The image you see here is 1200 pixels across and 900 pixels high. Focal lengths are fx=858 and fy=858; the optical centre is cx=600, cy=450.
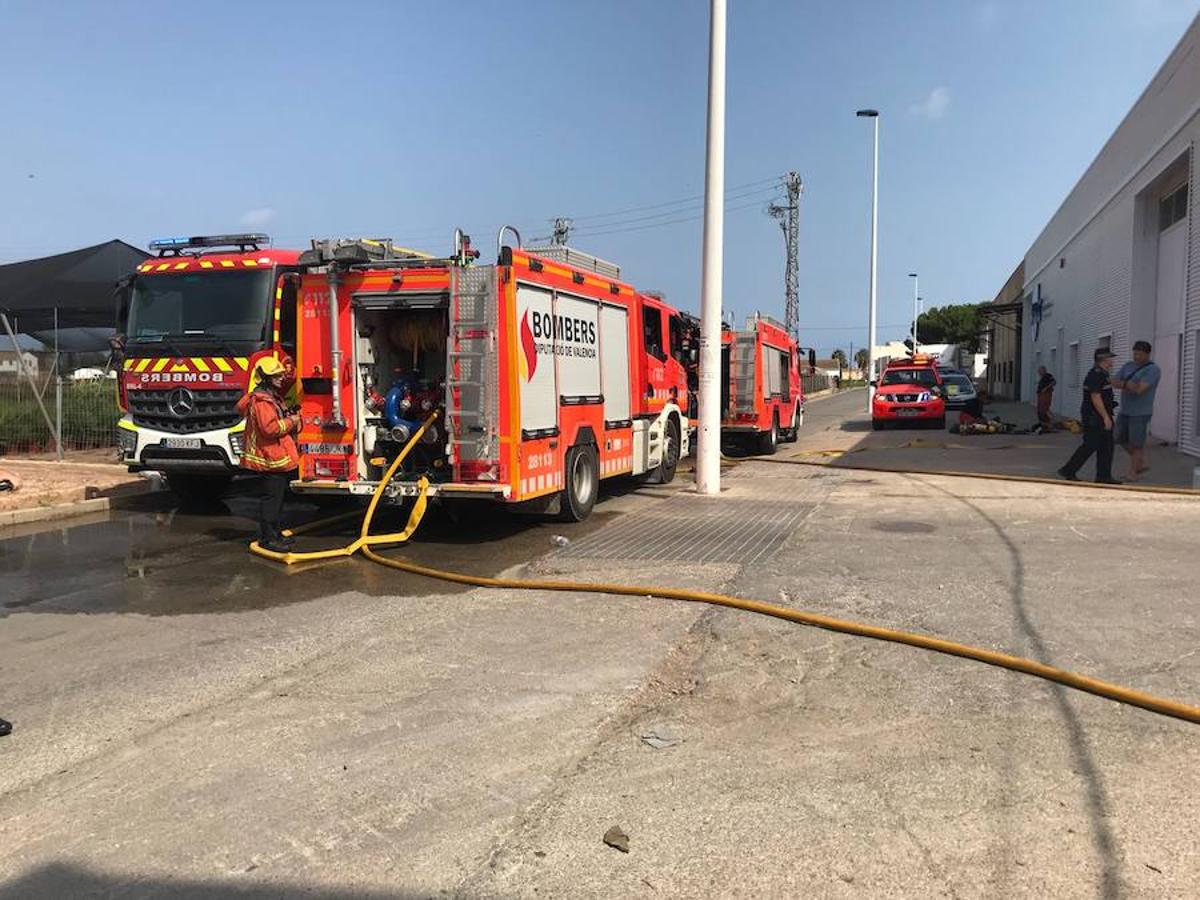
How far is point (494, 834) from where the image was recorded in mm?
3178

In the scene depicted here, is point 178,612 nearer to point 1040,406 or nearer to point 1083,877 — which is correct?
point 1083,877

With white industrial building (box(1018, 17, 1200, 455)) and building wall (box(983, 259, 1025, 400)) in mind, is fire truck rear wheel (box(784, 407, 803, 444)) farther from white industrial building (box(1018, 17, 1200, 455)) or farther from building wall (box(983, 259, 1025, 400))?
building wall (box(983, 259, 1025, 400))

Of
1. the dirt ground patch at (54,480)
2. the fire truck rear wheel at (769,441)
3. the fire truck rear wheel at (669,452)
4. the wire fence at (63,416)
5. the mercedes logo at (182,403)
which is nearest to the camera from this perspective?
the mercedes logo at (182,403)

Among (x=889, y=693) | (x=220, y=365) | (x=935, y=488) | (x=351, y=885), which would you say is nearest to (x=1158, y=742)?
(x=889, y=693)

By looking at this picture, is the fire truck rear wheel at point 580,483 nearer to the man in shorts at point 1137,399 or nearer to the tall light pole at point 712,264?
the tall light pole at point 712,264

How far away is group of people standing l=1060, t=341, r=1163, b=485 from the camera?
37.7ft

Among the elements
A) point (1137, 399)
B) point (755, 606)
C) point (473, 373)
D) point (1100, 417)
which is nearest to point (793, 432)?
point (1137, 399)

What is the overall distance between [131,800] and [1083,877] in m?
3.57

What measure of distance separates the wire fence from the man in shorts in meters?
17.0

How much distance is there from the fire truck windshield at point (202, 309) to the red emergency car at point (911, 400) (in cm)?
1804

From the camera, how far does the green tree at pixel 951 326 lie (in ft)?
305

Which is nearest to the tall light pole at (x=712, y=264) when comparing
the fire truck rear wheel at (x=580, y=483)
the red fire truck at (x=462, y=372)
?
the red fire truck at (x=462, y=372)

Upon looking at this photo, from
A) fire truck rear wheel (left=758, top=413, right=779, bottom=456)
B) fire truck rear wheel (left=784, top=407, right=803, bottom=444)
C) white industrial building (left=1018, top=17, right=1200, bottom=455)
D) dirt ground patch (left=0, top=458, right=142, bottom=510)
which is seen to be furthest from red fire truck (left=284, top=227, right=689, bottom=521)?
fire truck rear wheel (left=784, top=407, right=803, bottom=444)

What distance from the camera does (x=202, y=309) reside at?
1028cm
